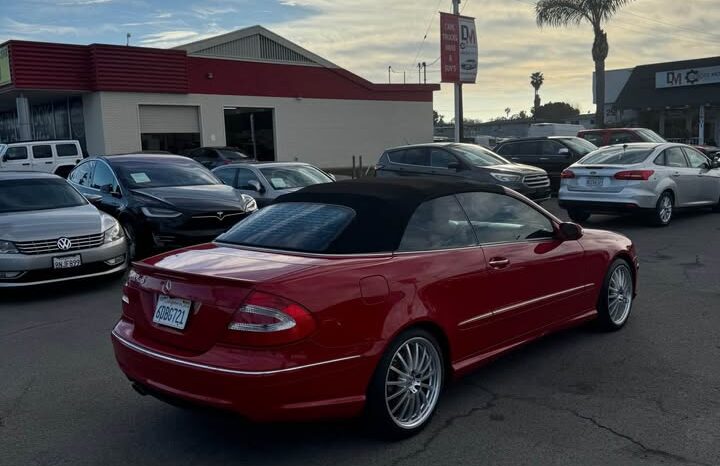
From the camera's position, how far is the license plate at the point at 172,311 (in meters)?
3.71

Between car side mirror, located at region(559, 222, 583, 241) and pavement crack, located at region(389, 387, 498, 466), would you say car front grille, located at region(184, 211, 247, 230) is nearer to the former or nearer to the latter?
car side mirror, located at region(559, 222, 583, 241)

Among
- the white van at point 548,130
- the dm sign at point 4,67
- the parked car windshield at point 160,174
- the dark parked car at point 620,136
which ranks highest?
the dm sign at point 4,67

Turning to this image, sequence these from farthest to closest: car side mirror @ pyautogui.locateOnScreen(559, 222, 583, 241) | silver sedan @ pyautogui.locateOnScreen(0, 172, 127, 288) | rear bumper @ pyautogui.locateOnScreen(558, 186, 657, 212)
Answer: rear bumper @ pyautogui.locateOnScreen(558, 186, 657, 212) < silver sedan @ pyautogui.locateOnScreen(0, 172, 127, 288) < car side mirror @ pyautogui.locateOnScreen(559, 222, 583, 241)

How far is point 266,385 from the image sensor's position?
336 cm

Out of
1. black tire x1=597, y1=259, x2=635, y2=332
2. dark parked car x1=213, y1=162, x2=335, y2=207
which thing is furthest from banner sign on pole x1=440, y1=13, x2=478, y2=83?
black tire x1=597, y1=259, x2=635, y2=332

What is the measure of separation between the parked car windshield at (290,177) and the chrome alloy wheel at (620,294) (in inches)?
289

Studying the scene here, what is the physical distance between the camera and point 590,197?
12.4 meters

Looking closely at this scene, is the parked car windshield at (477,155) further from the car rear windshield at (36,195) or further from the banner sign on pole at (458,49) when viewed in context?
the car rear windshield at (36,195)

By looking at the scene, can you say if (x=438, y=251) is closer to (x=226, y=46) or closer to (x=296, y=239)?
(x=296, y=239)

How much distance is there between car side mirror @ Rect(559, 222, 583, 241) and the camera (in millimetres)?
5281

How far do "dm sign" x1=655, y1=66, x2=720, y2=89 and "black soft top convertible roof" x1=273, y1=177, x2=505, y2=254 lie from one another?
34045mm

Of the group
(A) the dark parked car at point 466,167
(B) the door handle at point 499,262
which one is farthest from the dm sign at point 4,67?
(B) the door handle at point 499,262

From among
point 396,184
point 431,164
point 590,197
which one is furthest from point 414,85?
point 396,184

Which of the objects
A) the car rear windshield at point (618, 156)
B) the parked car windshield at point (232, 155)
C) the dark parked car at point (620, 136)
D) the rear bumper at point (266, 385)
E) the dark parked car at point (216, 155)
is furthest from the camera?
the parked car windshield at point (232, 155)
